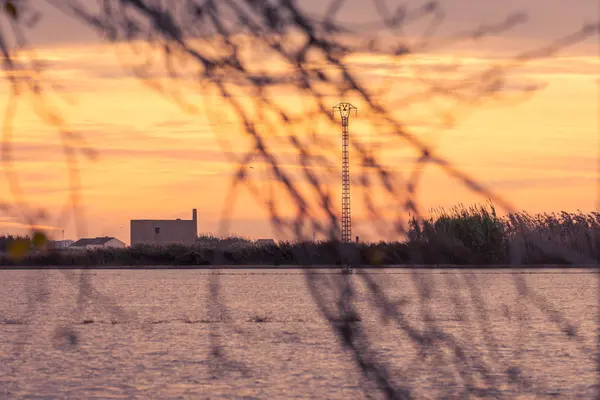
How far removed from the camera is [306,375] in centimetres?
1420

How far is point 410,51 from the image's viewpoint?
2.71 metres

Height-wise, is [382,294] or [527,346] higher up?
[382,294]

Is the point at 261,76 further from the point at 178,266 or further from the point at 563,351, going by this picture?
the point at 178,266

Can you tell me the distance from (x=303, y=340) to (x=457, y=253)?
1682cm

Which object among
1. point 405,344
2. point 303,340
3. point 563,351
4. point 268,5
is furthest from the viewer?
point 303,340

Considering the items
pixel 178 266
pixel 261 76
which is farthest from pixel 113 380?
pixel 178 266

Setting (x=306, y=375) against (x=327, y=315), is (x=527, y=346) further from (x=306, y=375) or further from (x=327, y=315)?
(x=327, y=315)

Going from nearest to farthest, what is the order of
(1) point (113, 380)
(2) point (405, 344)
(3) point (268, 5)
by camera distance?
(3) point (268, 5), (1) point (113, 380), (2) point (405, 344)

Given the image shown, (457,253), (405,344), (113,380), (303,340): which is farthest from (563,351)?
(457,253)

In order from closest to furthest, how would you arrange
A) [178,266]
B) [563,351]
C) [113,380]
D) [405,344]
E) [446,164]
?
[446,164] < [113,380] < [563,351] < [405,344] < [178,266]

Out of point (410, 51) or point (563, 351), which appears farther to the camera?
point (563, 351)

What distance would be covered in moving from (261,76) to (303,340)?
16.9 m

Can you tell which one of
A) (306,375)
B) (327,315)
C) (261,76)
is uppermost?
(261,76)

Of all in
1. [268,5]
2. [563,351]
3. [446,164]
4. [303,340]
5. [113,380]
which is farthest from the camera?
[303,340]
